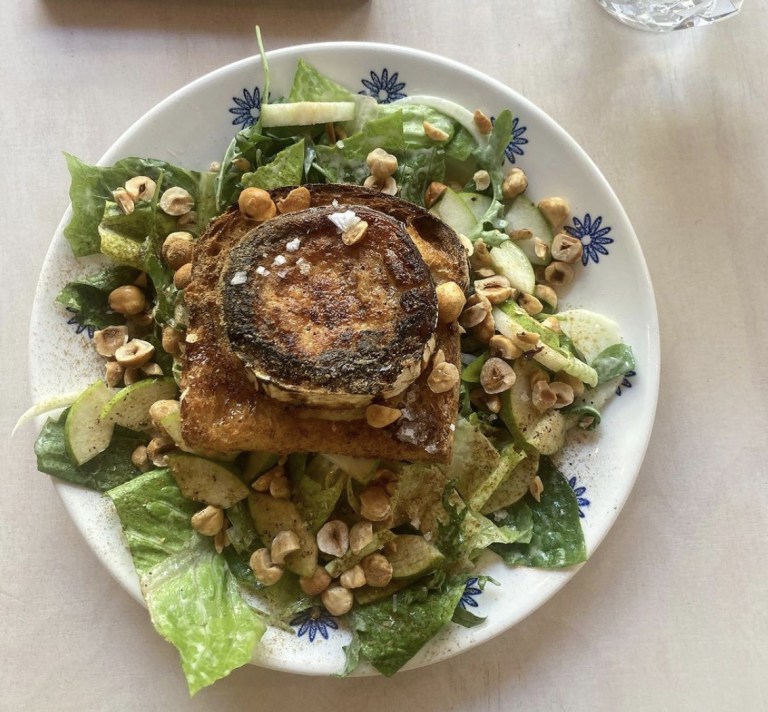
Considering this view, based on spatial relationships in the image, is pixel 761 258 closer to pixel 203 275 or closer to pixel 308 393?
pixel 308 393

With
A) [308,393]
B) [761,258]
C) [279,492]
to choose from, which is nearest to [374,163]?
[308,393]

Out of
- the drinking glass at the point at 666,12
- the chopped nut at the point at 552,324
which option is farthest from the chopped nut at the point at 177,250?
the drinking glass at the point at 666,12

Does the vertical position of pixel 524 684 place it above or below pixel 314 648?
below

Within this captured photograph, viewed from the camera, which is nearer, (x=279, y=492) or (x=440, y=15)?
(x=279, y=492)

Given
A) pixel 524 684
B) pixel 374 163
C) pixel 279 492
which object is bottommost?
pixel 524 684

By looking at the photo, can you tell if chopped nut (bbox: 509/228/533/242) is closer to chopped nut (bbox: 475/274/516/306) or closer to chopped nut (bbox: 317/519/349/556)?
chopped nut (bbox: 475/274/516/306)

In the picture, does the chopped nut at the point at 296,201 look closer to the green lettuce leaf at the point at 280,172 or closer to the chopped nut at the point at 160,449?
the green lettuce leaf at the point at 280,172
